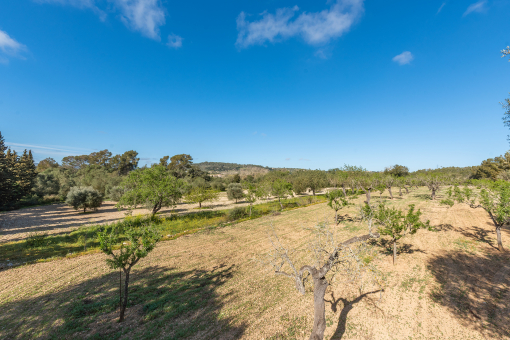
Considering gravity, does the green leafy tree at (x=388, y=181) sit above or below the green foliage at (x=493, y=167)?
below

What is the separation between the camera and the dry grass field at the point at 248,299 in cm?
778

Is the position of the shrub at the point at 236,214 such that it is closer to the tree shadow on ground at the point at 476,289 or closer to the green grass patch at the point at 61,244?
the green grass patch at the point at 61,244

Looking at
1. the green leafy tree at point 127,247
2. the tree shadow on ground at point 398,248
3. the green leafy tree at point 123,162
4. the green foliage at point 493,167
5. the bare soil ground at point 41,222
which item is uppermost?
the green leafy tree at point 123,162

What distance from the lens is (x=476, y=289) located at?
9.62 meters

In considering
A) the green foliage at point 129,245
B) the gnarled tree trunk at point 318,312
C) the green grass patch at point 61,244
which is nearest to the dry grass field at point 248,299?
the gnarled tree trunk at point 318,312

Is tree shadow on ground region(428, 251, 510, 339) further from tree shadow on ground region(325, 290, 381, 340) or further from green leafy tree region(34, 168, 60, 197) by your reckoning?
green leafy tree region(34, 168, 60, 197)

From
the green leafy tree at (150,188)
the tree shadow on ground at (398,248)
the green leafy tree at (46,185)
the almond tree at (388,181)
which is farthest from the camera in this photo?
the green leafy tree at (46,185)

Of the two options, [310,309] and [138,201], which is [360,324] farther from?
[138,201]

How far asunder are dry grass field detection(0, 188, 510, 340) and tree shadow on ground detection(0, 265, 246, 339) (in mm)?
45

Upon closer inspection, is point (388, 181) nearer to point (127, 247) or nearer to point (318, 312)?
point (318, 312)

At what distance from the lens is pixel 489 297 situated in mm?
8961

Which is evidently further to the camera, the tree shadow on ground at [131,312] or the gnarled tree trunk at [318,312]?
the tree shadow on ground at [131,312]

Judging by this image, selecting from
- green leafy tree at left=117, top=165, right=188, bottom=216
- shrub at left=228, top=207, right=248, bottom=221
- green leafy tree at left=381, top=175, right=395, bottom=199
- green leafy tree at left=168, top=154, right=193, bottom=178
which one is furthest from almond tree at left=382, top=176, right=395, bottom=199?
green leafy tree at left=168, top=154, right=193, bottom=178

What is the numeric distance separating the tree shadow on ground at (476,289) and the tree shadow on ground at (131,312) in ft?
32.0
